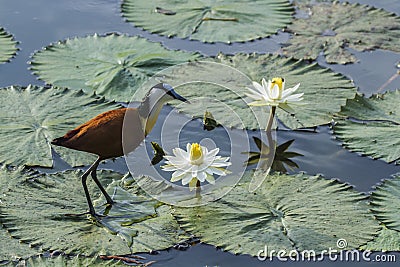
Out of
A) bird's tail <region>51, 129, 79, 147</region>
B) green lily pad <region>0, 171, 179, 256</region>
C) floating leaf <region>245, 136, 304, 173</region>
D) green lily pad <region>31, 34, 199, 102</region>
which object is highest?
green lily pad <region>31, 34, 199, 102</region>

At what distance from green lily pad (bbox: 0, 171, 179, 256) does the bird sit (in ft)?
0.32

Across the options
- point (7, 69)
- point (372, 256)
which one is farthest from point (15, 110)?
point (372, 256)

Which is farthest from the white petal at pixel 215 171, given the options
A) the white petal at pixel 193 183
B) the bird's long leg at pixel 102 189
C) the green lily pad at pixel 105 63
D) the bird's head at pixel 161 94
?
the green lily pad at pixel 105 63

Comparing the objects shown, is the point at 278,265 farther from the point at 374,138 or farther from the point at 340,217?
the point at 374,138

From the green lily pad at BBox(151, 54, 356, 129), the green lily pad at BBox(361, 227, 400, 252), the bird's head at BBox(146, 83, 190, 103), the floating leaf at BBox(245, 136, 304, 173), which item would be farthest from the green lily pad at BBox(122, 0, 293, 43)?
the green lily pad at BBox(361, 227, 400, 252)

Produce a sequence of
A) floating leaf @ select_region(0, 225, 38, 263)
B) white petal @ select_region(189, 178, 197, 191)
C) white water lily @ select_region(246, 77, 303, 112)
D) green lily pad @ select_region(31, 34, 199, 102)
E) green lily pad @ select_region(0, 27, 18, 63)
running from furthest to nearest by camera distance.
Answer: green lily pad @ select_region(0, 27, 18, 63)
green lily pad @ select_region(31, 34, 199, 102)
white water lily @ select_region(246, 77, 303, 112)
white petal @ select_region(189, 178, 197, 191)
floating leaf @ select_region(0, 225, 38, 263)

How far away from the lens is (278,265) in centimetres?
354

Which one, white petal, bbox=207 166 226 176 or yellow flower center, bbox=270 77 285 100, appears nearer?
white petal, bbox=207 166 226 176

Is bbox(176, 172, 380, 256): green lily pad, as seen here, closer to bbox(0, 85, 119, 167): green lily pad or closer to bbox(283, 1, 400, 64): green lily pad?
bbox(0, 85, 119, 167): green lily pad

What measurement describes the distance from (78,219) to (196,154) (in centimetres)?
70

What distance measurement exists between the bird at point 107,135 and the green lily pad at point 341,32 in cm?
198

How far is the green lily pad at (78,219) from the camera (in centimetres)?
353

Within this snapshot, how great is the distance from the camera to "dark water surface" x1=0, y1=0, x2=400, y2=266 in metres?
3.56

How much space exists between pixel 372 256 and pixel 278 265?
0.46m
